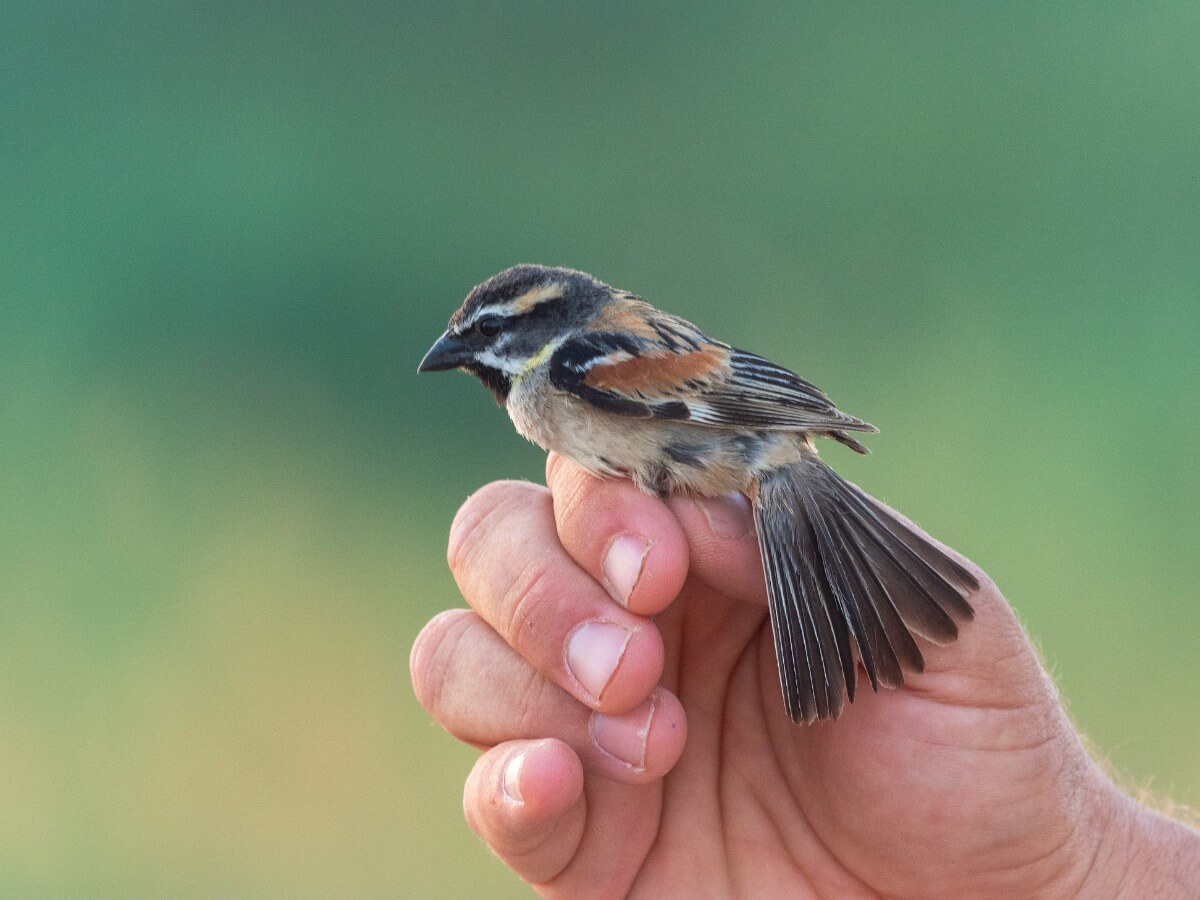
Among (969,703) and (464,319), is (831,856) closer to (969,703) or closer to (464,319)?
(969,703)

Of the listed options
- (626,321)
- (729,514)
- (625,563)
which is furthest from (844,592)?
(626,321)

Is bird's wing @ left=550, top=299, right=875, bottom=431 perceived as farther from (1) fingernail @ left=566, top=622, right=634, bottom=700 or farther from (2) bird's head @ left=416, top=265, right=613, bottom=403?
(1) fingernail @ left=566, top=622, right=634, bottom=700

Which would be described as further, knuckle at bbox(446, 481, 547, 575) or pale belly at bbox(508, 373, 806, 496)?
knuckle at bbox(446, 481, 547, 575)

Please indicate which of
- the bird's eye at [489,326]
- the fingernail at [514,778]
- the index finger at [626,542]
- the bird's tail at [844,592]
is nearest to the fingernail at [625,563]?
the index finger at [626,542]

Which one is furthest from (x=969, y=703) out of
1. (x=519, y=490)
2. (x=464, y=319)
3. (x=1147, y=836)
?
(x=464, y=319)

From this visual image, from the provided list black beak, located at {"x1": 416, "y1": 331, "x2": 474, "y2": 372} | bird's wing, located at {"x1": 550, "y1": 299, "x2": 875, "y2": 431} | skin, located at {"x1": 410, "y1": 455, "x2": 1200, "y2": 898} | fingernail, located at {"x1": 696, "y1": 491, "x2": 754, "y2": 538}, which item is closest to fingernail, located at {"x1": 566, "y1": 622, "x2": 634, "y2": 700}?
skin, located at {"x1": 410, "y1": 455, "x2": 1200, "y2": 898}

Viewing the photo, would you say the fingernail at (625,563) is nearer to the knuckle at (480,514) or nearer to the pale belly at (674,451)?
the pale belly at (674,451)
